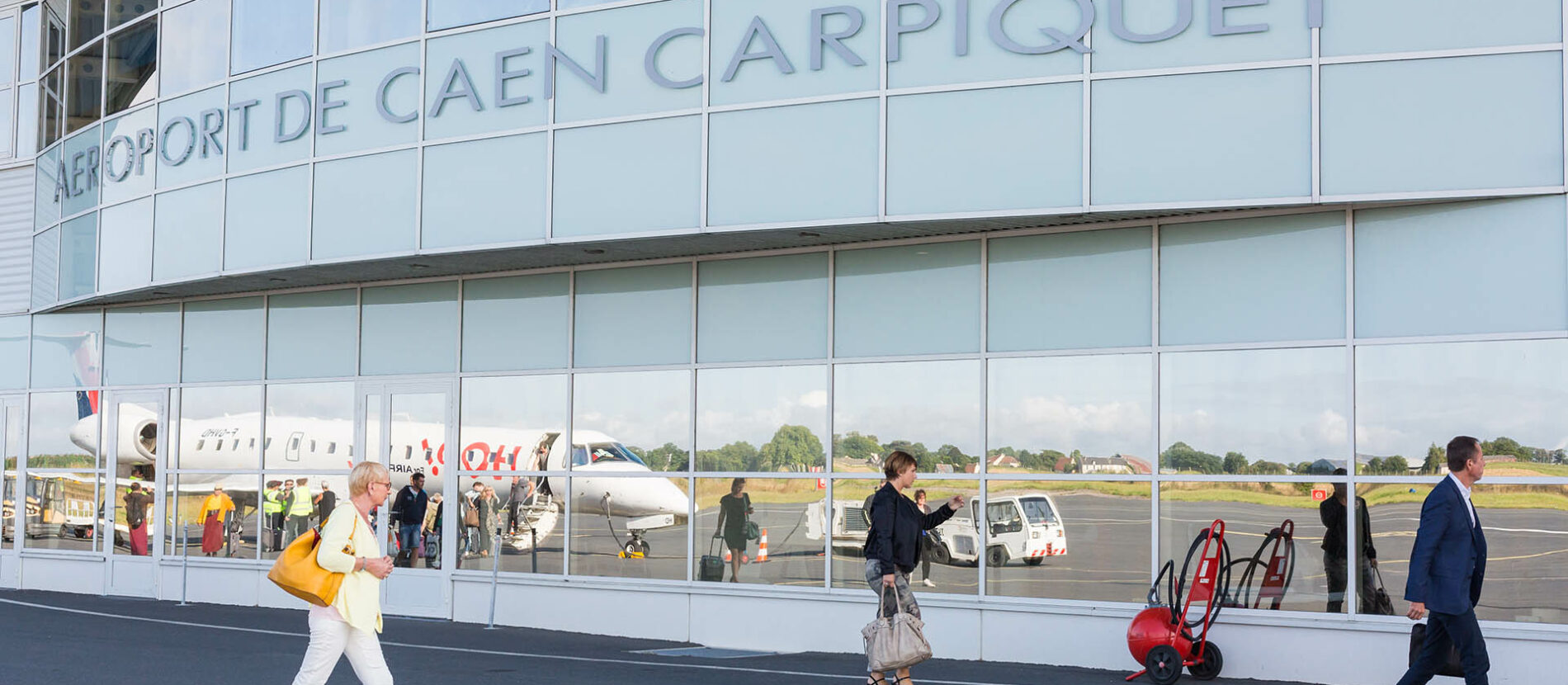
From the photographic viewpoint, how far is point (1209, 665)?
40.6 feet

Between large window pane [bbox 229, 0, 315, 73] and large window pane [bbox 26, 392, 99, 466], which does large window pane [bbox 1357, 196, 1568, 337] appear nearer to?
large window pane [bbox 229, 0, 315, 73]

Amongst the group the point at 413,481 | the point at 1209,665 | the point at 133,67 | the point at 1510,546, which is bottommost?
the point at 1209,665

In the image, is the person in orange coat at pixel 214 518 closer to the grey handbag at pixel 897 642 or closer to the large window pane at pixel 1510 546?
the grey handbag at pixel 897 642

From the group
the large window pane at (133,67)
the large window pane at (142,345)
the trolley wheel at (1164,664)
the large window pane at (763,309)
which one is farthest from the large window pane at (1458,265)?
the large window pane at (142,345)

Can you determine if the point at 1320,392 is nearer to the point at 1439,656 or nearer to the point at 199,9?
the point at 1439,656

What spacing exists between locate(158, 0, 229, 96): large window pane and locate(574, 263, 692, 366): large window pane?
216 inches

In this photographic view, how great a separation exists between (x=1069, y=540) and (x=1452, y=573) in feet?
16.7

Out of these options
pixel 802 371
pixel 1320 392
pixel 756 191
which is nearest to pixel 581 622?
pixel 802 371

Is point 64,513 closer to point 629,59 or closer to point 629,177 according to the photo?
point 629,177

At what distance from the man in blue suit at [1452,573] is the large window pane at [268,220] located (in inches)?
481

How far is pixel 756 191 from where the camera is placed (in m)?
A: 14.1

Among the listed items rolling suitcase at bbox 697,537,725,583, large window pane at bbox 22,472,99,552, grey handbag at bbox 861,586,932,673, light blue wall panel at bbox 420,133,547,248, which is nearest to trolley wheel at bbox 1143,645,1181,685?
grey handbag at bbox 861,586,932,673

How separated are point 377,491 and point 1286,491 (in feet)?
25.6

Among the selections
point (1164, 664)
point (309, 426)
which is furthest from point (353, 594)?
point (309, 426)
